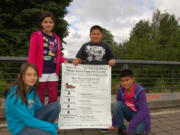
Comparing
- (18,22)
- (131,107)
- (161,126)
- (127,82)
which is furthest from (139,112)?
(18,22)

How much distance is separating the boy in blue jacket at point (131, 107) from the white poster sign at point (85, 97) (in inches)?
10.7

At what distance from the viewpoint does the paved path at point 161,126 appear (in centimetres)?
310

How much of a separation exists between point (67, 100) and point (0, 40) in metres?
7.96

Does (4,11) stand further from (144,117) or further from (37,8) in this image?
(144,117)

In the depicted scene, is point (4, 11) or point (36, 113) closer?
point (36, 113)

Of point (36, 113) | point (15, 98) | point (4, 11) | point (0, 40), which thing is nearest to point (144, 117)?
point (36, 113)

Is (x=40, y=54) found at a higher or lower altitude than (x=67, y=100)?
higher

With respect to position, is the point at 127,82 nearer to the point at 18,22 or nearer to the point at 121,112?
the point at 121,112

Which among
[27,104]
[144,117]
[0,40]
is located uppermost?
[0,40]

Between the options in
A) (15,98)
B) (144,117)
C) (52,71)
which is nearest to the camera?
(15,98)

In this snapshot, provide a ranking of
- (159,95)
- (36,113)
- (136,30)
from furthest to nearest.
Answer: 1. (136,30)
2. (159,95)
3. (36,113)

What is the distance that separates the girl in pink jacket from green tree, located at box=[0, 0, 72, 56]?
7.26 meters

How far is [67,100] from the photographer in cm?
304

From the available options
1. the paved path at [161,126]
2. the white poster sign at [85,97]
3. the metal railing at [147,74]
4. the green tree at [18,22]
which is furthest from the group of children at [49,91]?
the green tree at [18,22]
